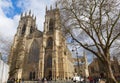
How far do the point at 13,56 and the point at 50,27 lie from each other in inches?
670

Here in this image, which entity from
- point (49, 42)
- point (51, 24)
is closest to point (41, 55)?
point (49, 42)

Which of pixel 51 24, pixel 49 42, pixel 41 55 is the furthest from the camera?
pixel 51 24

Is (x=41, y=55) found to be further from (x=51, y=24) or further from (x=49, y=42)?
(x=51, y=24)

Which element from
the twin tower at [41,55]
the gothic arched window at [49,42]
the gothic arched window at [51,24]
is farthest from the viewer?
the gothic arched window at [51,24]

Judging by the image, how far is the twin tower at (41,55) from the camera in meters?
44.5

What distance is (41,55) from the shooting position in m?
46.5

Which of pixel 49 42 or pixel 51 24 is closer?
pixel 49 42

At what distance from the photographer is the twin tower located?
4453 cm

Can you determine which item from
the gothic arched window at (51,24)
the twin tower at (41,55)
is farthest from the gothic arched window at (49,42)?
the gothic arched window at (51,24)

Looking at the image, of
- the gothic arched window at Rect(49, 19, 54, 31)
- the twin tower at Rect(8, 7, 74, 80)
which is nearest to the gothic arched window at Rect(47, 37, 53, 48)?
the twin tower at Rect(8, 7, 74, 80)

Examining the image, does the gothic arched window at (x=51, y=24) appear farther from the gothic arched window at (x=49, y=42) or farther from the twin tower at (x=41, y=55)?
the gothic arched window at (x=49, y=42)

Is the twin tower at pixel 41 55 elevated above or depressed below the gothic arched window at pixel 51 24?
below

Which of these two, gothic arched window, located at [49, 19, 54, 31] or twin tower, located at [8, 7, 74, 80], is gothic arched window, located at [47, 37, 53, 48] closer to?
twin tower, located at [8, 7, 74, 80]

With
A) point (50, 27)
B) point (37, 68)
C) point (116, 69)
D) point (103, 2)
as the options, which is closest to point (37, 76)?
point (37, 68)
